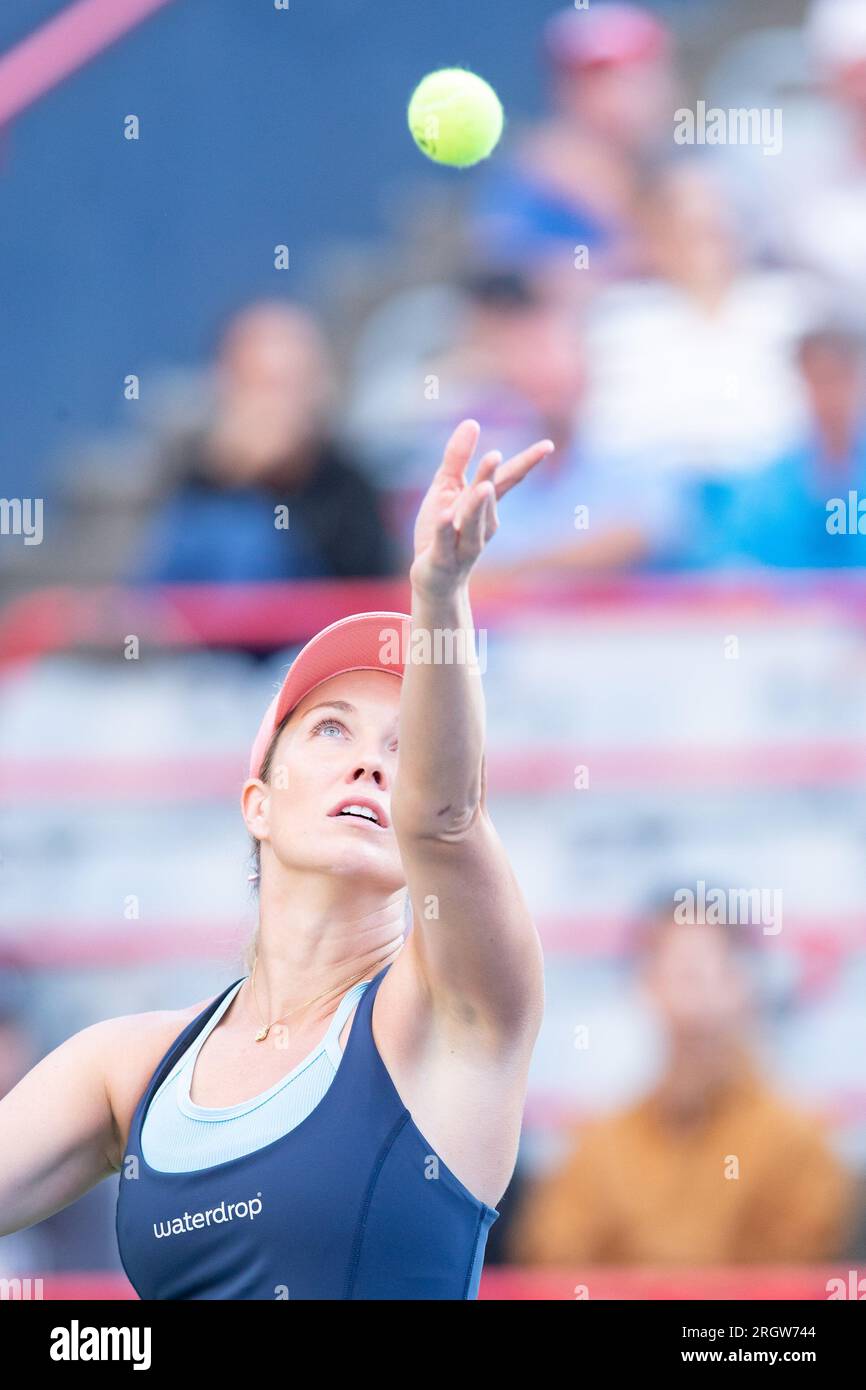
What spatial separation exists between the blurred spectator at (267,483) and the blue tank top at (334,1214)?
6.82 ft

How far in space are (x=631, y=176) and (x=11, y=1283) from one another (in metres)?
2.64

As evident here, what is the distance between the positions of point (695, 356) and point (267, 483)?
3.15 feet

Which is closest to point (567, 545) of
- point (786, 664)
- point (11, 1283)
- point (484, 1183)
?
point (786, 664)

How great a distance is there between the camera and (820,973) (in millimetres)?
3229

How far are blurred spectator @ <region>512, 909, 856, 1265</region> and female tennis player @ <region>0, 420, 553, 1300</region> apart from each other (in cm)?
151

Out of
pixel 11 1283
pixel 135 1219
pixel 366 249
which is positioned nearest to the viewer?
pixel 135 1219

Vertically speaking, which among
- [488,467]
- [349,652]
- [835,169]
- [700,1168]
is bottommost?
[700,1168]

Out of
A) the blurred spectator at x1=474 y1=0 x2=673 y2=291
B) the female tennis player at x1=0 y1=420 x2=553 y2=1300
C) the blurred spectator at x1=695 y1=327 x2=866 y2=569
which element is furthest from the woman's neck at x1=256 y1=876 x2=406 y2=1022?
the blurred spectator at x1=474 y1=0 x2=673 y2=291

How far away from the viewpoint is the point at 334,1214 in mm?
1421

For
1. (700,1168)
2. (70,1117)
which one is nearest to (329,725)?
(70,1117)

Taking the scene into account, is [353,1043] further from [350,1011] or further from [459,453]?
[459,453]

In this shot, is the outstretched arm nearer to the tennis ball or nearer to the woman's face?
the woman's face

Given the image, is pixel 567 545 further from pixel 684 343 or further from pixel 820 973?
pixel 820 973

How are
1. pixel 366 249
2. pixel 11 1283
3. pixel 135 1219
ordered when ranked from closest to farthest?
pixel 135 1219, pixel 11 1283, pixel 366 249
